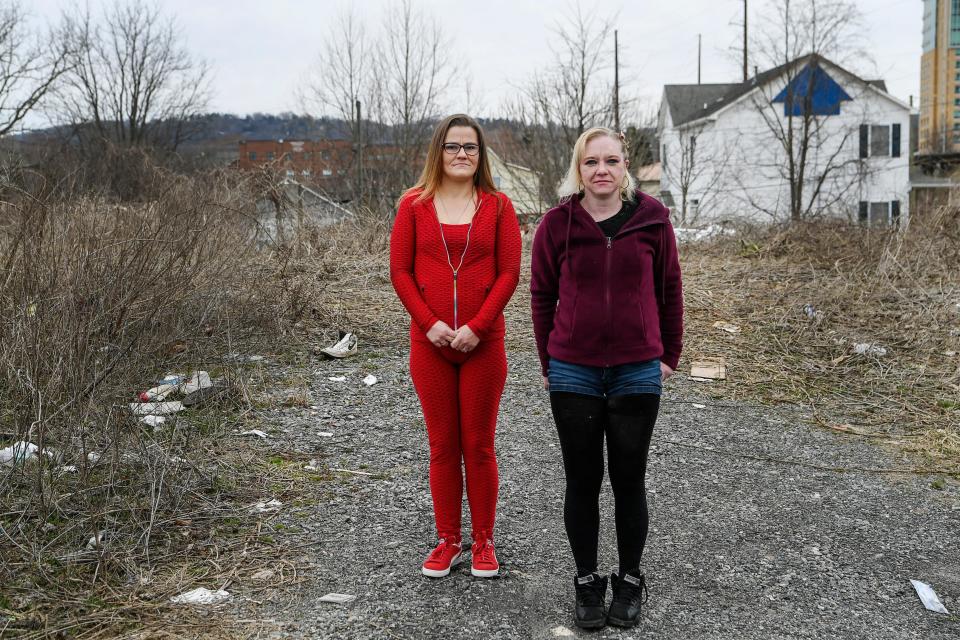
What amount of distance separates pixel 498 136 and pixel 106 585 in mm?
19065

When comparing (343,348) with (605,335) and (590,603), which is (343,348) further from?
(605,335)

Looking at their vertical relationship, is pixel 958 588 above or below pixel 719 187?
below

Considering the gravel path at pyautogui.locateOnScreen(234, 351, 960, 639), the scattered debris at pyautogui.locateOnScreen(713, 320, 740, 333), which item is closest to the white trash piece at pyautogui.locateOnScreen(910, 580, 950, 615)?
the gravel path at pyautogui.locateOnScreen(234, 351, 960, 639)

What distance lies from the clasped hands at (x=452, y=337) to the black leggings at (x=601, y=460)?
0.43 meters

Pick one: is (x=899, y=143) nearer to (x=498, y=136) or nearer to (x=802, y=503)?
(x=498, y=136)

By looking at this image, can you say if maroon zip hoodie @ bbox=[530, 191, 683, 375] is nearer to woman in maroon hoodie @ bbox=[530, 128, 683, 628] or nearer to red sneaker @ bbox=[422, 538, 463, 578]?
woman in maroon hoodie @ bbox=[530, 128, 683, 628]

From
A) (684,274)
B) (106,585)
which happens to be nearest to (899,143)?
(684,274)

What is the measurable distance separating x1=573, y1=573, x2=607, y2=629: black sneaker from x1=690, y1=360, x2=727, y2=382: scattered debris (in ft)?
16.1

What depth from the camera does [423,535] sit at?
420cm

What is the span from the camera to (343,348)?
852 cm

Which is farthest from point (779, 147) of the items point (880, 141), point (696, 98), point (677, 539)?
point (677, 539)

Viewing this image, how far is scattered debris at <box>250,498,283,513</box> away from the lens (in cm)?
446

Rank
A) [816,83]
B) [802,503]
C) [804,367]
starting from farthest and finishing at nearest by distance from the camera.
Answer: [816,83]
[804,367]
[802,503]

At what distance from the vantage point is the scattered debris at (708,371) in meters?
7.85
